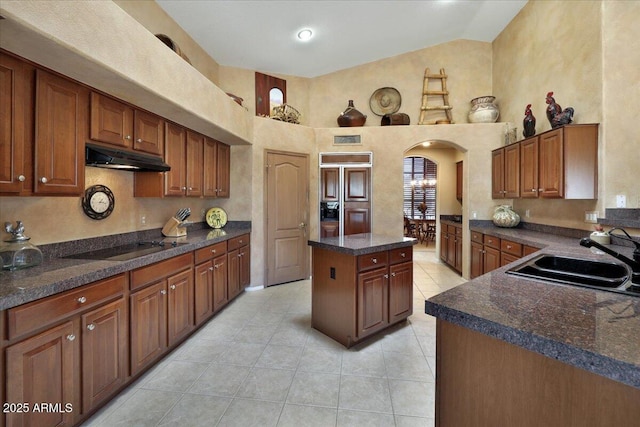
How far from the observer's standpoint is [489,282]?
133cm

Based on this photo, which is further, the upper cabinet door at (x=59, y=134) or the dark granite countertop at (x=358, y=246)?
the dark granite countertop at (x=358, y=246)

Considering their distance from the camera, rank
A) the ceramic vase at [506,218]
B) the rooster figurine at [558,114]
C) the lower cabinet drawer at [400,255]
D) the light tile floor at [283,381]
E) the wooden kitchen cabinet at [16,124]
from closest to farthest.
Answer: the wooden kitchen cabinet at [16,124], the light tile floor at [283,381], the lower cabinet drawer at [400,255], the rooster figurine at [558,114], the ceramic vase at [506,218]

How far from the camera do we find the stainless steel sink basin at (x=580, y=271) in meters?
1.31

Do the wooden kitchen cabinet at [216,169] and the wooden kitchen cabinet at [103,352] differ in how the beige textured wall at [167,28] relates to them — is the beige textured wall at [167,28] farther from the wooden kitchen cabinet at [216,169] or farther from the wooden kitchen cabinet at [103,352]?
the wooden kitchen cabinet at [103,352]

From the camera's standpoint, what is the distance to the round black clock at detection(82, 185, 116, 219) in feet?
7.84

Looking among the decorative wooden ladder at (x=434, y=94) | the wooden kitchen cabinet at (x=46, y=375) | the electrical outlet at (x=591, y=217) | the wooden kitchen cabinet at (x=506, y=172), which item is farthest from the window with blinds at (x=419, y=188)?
the wooden kitchen cabinet at (x=46, y=375)

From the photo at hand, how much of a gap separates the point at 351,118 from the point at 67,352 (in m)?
4.66

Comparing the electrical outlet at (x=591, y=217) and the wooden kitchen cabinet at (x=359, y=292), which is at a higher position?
the electrical outlet at (x=591, y=217)

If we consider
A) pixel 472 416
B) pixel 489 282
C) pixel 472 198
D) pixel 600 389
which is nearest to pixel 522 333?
pixel 600 389

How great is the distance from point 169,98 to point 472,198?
4540mm

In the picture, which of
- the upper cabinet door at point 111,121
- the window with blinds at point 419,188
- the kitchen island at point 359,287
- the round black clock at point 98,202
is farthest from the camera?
the window with blinds at point 419,188

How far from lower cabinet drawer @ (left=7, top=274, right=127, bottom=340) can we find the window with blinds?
10.0m

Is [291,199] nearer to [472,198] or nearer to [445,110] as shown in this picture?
[472,198]

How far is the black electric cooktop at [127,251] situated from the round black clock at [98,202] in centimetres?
33
